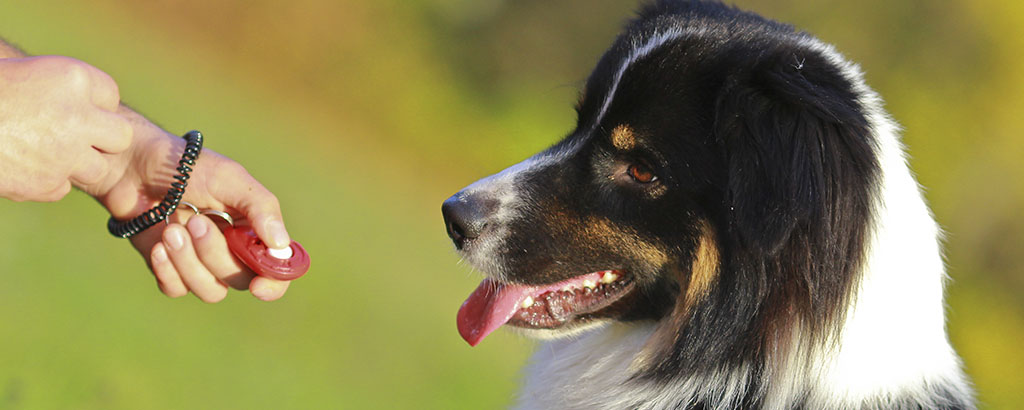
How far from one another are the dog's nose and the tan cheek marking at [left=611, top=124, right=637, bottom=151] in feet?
1.25

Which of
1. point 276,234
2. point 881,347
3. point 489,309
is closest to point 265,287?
point 276,234

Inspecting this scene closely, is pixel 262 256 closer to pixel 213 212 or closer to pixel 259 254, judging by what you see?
pixel 259 254

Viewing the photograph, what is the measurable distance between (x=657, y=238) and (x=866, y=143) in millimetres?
576

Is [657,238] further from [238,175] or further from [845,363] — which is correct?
[238,175]

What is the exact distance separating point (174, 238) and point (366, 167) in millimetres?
5545

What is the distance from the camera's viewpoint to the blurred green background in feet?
16.6

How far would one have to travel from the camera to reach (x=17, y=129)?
6.09ft

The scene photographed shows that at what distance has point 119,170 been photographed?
2234 mm

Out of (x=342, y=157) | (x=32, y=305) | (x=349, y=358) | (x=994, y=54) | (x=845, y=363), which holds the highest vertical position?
(x=994, y=54)

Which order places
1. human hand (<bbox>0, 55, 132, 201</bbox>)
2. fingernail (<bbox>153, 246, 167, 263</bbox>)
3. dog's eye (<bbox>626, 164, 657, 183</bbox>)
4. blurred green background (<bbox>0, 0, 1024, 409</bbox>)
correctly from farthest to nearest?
1. blurred green background (<bbox>0, 0, 1024, 409</bbox>)
2. dog's eye (<bbox>626, 164, 657, 183</bbox>)
3. fingernail (<bbox>153, 246, 167, 263</bbox>)
4. human hand (<bbox>0, 55, 132, 201</bbox>)

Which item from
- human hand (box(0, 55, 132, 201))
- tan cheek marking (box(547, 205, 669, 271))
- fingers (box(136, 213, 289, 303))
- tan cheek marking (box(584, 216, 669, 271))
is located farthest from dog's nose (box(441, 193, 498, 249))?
human hand (box(0, 55, 132, 201))

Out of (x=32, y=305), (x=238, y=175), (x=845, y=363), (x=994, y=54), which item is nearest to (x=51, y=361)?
(x=32, y=305)

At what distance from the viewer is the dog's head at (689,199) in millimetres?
2066

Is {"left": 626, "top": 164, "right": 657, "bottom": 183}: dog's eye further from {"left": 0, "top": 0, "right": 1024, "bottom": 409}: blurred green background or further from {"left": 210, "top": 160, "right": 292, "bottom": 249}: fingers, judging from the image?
{"left": 0, "top": 0, "right": 1024, "bottom": 409}: blurred green background
